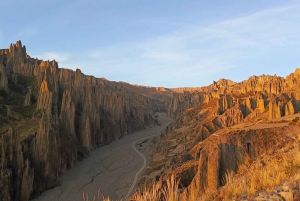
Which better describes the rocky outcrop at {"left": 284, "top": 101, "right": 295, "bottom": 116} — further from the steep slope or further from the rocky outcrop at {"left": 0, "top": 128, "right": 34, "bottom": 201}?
the rocky outcrop at {"left": 0, "top": 128, "right": 34, "bottom": 201}

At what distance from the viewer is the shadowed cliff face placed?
111ft

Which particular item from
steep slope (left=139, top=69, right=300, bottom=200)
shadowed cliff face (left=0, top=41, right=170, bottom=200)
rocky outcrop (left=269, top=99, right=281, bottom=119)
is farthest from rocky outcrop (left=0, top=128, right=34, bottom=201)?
rocky outcrop (left=269, top=99, right=281, bottom=119)

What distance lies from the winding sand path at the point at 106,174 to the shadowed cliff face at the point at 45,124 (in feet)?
6.11

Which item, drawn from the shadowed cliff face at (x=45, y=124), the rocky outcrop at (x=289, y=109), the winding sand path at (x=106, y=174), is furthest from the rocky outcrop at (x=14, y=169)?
the rocky outcrop at (x=289, y=109)

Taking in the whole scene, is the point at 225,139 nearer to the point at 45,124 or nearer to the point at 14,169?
the point at 14,169

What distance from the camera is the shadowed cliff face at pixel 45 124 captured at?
1335 inches

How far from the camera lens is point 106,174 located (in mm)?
45625

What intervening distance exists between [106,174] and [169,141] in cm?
1471

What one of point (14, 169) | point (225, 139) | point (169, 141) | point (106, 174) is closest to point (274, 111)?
point (169, 141)

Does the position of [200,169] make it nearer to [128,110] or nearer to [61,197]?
[61,197]

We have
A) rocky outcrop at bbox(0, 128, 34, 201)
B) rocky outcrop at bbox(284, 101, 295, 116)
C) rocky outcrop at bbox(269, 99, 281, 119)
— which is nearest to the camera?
rocky outcrop at bbox(0, 128, 34, 201)

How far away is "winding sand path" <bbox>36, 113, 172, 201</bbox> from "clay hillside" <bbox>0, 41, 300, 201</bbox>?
179 cm

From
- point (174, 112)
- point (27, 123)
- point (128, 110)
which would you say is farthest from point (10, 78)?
point (174, 112)

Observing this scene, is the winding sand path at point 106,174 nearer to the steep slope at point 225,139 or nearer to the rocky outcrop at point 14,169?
the rocky outcrop at point 14,169
